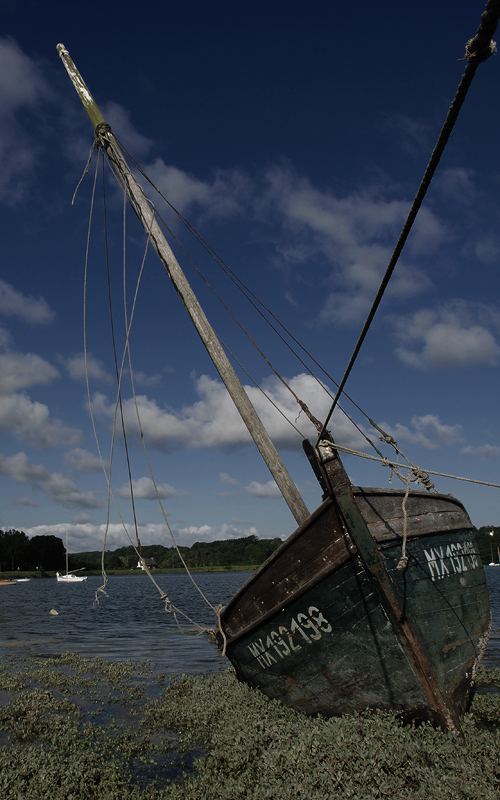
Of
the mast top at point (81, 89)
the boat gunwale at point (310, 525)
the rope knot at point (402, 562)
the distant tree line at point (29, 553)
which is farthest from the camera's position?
the distant tree line at point (29, 553)

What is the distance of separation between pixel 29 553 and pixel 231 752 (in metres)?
147

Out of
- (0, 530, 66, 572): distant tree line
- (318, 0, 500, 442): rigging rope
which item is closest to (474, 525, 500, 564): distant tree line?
(0, 530, 66, 572): distant tree line

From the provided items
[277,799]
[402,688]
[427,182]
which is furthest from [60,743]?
[427,182]

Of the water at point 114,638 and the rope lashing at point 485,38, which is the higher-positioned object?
the rope lashing at point 485,38

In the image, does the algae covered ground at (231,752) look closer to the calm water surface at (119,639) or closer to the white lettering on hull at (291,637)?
the white lettering on hull at (291,637)

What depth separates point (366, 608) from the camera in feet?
21.2

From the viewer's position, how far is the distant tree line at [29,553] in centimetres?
13088

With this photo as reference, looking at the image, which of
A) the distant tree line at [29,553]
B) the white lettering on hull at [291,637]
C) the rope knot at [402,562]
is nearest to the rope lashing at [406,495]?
the rope knot at [402,562]

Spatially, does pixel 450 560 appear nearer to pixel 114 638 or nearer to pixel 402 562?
pixel 402 562

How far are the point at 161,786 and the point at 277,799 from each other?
1.86 metres

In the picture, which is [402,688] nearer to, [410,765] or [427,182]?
[410,765]

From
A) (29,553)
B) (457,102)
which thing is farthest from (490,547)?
(457,102)

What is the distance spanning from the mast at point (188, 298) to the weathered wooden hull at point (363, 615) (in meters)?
1.85

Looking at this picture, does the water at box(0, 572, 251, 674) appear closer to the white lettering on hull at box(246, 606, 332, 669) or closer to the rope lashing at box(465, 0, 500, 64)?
the white lettering on hull at box(246, 606, 332, 669)
